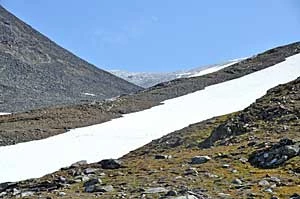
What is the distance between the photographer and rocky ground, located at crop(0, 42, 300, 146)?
154ft

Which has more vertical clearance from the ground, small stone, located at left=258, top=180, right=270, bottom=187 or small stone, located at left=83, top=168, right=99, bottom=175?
small stone, located at left=83, top=168, right=99, bottom=175

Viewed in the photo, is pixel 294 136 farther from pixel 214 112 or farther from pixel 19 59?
pixel 19 59

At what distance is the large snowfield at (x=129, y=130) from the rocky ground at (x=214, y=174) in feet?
38.7

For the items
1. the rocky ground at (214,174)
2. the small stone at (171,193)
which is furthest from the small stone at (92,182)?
the small stone at (171,193)

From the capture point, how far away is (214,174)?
16.0 meters

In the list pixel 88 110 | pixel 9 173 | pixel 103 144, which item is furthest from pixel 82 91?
pixel 9 173

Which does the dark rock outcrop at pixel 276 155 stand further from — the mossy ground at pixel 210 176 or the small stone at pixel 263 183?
the small stone at pixel 263 183

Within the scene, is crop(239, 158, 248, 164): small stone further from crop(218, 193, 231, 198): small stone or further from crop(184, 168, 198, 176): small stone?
crop(218, 193, 231, 198): small stone

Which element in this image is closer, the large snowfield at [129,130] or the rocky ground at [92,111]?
the large snowfield at [129,130]

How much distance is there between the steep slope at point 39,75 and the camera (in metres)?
99.0

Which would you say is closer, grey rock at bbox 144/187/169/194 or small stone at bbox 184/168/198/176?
grey rock at bbox 144/187/169/194

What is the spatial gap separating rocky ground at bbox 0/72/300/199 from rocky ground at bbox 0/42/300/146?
80.6ft

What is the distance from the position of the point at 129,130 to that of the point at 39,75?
7068cm

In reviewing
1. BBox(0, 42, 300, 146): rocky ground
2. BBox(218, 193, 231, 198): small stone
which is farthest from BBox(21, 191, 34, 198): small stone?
BBox(0, 42, 300, 146): rocky ground
